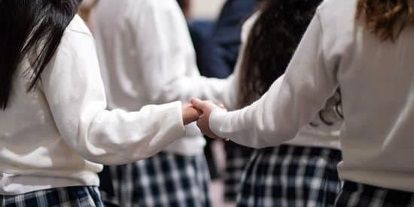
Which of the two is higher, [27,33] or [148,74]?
[27,33]

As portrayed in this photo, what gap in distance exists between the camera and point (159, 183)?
2338 millimetres

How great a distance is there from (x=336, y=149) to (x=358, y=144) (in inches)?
20.6

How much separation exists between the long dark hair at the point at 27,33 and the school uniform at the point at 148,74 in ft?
→ 2.24

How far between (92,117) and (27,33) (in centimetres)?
18

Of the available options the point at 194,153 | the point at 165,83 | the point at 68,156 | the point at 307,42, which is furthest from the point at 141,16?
the point at 307,42

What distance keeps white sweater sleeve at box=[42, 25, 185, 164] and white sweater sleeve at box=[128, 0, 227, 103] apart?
2.11 ft

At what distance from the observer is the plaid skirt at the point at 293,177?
76.7 inches

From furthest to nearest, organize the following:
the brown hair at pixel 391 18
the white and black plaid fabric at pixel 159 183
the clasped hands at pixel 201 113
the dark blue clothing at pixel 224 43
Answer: the dark blue clothing at pixel 224 43 < the white and black plaid fabric at pixel 159 183 < the clasped hands at pixel 201 113 < the brown hair at pixel 391 18

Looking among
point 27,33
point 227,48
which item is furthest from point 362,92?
point 227,48

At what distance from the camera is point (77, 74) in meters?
1.49

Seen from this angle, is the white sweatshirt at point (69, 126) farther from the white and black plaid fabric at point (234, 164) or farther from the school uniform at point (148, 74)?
the white and black plaid fabric at point (234, 164)

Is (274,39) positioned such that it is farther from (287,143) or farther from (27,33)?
(27,33)

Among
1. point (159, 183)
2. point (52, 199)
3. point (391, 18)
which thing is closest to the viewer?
point (391, 18)

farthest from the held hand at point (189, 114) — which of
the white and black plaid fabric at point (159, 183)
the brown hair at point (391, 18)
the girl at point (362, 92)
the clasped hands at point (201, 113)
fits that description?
the white and black plaid fabric at point (159, 183)
